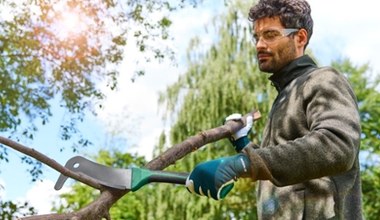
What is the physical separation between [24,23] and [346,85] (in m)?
11.3

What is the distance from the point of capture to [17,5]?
12984 mm

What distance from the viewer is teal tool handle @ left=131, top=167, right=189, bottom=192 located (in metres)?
2.70

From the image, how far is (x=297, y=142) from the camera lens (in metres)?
2.18

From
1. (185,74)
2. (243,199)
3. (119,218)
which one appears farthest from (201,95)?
(119,218)

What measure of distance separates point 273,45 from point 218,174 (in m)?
0.90

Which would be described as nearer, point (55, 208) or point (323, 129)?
point (323, 129)

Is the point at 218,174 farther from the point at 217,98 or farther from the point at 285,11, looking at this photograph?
the point at 217,98

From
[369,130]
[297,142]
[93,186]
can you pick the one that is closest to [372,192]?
[369,130]

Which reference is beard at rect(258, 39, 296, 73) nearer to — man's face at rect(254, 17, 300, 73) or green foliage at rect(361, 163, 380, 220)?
man's face at rect(254, 17, 300, 73)

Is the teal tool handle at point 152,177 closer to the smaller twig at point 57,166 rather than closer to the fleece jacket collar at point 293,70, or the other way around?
the smaller twig at point 57,166

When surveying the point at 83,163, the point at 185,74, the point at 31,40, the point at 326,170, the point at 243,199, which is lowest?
the point at 326,170

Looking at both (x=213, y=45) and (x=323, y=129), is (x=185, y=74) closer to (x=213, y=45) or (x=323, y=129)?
(x=213, y=45)

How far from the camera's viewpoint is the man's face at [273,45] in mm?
2824

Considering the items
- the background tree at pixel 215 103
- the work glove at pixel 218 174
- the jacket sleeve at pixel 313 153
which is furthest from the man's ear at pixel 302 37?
the background tree at pixel 215 103
